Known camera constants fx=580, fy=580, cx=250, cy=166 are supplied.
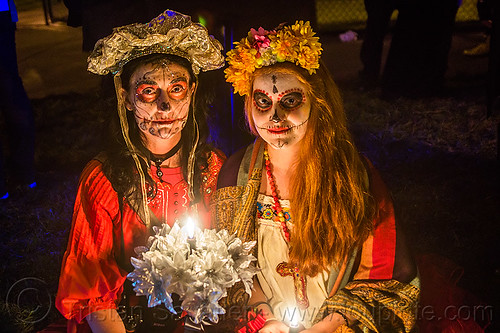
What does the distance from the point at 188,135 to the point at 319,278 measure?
1056mm

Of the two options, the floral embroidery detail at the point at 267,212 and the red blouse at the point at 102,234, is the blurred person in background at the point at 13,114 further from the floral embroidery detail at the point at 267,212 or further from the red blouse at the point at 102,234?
the floral embroidery detail at the point at 267,212

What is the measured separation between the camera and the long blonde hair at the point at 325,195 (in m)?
2.79

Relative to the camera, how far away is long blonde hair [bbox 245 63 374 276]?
2787 millimetres

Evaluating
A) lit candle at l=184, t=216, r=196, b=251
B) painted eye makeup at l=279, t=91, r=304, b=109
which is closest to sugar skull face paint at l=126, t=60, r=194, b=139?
painted eye makeup at l=279, t=91, r=304, b=109

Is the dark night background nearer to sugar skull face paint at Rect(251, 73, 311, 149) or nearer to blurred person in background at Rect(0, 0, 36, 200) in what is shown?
blurred person in background at Rect(0, 0, 36, 200)

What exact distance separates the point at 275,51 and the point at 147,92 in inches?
27.7

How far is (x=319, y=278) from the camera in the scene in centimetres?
287

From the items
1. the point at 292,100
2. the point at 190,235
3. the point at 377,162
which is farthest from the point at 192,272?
the point at 377,162

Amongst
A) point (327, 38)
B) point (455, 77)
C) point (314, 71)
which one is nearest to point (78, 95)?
point (327, 38)

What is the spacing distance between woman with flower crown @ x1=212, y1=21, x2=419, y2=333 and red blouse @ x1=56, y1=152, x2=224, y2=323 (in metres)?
0.33

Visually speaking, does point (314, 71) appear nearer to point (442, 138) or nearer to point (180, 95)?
point (180, 95)

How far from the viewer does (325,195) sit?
2814 mm

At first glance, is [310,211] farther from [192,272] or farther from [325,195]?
[192,272]

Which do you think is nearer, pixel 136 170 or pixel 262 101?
pixel 262 101
